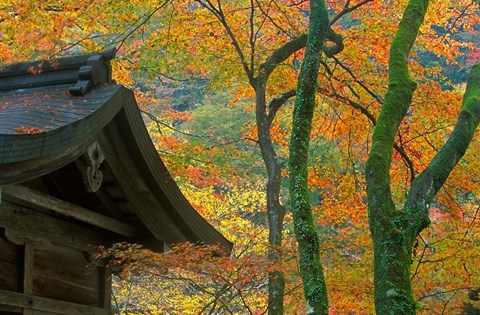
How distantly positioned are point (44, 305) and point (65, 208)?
911 mm

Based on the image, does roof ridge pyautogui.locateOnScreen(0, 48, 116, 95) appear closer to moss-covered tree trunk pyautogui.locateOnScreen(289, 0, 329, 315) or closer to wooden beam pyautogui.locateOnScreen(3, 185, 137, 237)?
wooden beam pyautogui.locateOnScreen(3, 185, 137, 237)

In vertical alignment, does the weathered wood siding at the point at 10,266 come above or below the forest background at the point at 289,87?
below

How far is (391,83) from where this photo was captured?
6.86 meters

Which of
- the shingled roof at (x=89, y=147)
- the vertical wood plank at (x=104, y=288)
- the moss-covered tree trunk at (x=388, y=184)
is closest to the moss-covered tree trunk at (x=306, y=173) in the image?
the moss-covered tree trunk at (x=388, y=184)

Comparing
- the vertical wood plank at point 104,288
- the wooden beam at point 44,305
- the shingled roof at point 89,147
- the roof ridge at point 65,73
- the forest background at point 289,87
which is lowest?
the wooden beam at point 44,305

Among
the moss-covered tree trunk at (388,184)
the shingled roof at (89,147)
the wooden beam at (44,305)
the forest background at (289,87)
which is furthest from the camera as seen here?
the forest background at (289,87)

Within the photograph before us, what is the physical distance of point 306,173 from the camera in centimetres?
680

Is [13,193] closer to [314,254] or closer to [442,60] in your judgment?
[314,254]

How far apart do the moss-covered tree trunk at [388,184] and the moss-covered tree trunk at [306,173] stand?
0.64 meters

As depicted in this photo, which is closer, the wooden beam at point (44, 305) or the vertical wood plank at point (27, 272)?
the wooden beam at point (44, 305)

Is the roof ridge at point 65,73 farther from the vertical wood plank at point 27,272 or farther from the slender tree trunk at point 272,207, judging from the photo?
the slender tree trunk at point 272,207

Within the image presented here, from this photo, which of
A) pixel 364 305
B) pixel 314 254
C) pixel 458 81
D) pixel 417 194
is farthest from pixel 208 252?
pixel 458 81

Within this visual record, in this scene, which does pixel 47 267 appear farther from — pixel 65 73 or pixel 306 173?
pixel 306 173

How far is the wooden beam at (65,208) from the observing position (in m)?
4.79
